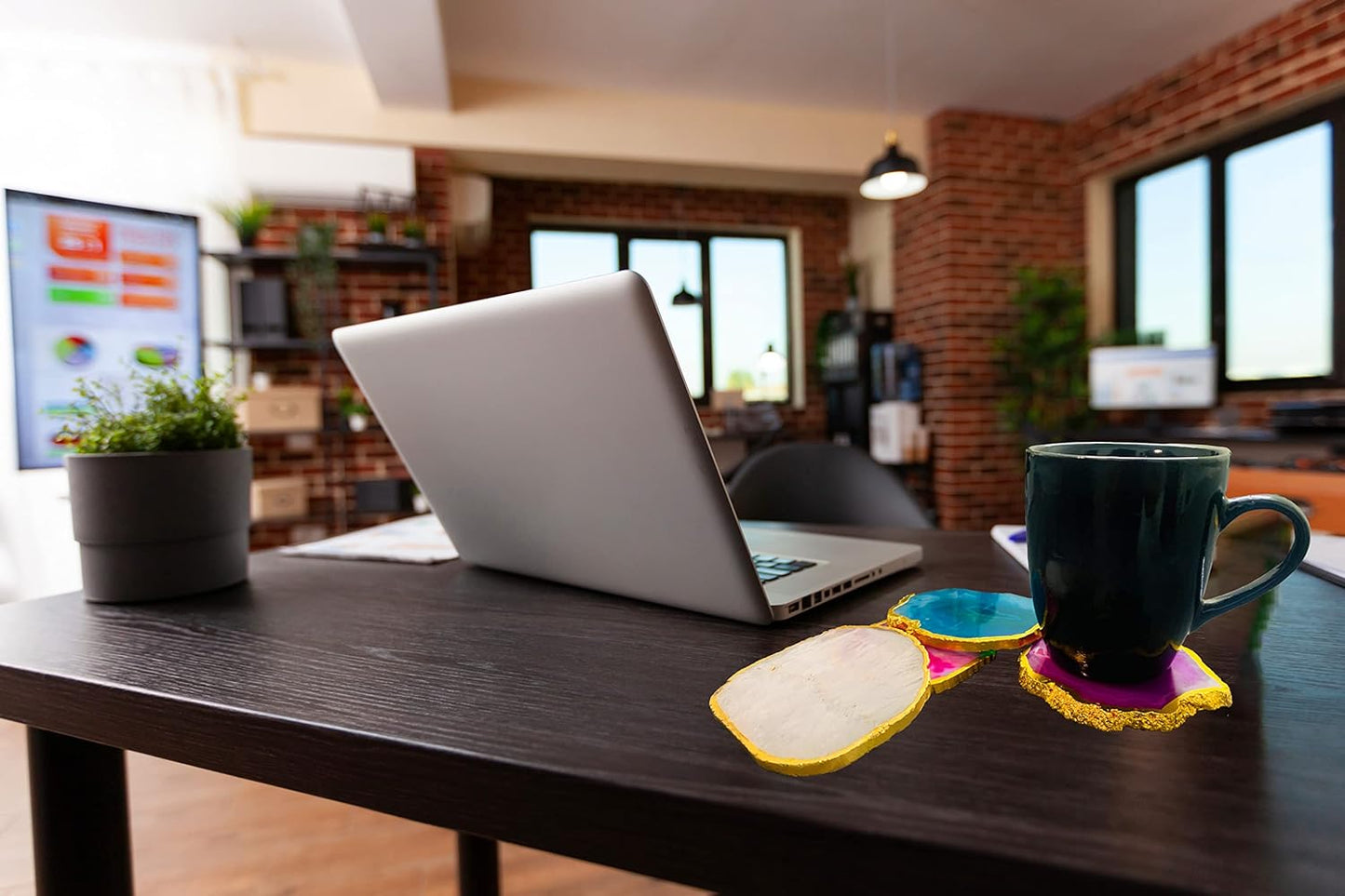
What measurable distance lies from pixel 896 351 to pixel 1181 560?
14.7ft

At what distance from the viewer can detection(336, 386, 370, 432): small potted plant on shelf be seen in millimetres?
3779

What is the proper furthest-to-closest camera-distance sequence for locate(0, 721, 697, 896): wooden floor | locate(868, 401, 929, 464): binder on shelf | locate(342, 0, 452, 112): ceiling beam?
locate(868, 401, 929, 464): binder on shelf
locate(342, 0, 452, 112): ceiling beam
locate(0, 721, 697, 896): wooden floor

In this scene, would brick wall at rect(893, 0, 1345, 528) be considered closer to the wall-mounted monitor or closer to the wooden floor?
the wooden floor

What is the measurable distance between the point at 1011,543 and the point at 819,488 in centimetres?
67

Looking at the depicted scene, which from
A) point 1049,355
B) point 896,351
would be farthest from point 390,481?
point 1049,355

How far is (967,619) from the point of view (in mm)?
557

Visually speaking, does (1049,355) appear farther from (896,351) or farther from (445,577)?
(445,577)

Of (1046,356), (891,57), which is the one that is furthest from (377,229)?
(1046,356)

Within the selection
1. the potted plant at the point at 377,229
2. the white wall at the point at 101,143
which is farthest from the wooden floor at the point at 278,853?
the potted plant at the point at 377,229

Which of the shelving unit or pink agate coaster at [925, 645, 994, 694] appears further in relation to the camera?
the shelving unit

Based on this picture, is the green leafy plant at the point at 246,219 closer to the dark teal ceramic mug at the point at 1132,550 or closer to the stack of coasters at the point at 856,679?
the stack of coasters at the point at 856,679

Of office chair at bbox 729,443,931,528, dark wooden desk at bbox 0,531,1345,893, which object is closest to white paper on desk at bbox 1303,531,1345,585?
dark wooden desk at bbox 0,531,1345,893

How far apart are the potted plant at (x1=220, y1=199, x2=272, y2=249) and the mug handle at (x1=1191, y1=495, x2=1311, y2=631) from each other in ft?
13.3

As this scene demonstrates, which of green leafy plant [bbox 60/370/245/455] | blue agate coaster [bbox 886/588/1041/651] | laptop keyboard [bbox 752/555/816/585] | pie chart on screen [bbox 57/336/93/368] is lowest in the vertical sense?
blue agate coaster [bbox 886/588/1041/651]
